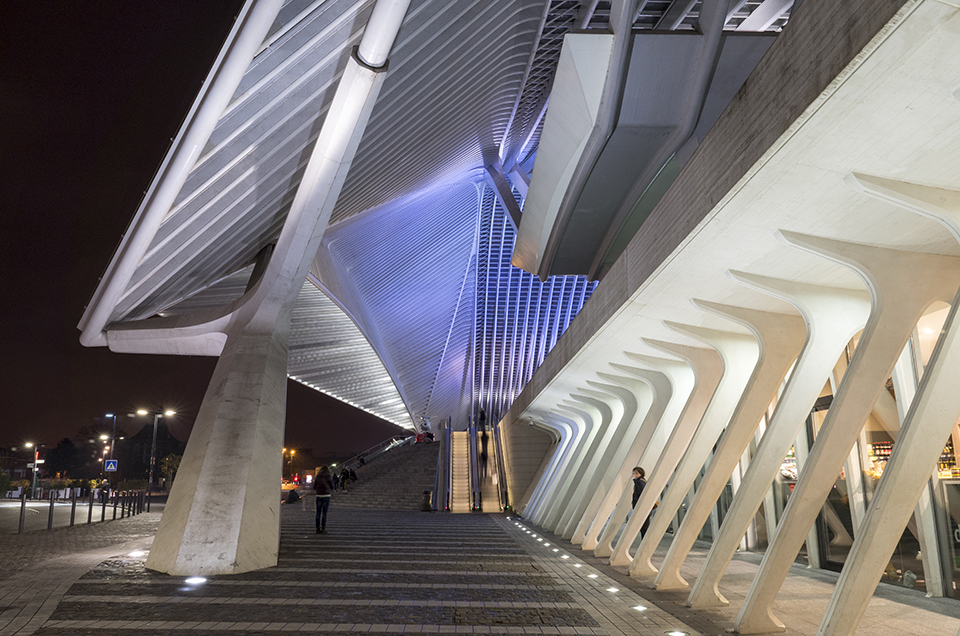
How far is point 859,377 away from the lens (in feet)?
16.8

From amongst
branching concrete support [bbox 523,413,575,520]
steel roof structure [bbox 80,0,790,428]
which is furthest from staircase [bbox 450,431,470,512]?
steel roof structure [bbox 80,0,790,428]

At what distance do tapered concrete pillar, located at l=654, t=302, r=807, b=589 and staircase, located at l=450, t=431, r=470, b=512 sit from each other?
17985 millimetres

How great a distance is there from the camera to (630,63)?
47.8 ft

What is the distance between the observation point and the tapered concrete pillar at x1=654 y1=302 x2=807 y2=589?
701 centimetres

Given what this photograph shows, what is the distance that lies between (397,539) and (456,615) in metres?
7.23

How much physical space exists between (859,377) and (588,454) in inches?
423

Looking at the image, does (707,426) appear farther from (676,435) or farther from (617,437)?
(617,437)

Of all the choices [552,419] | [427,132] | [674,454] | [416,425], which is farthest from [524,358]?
[674,454]

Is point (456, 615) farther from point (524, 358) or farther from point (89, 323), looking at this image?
point (524, 358)

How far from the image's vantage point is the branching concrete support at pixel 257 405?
26.8 ft

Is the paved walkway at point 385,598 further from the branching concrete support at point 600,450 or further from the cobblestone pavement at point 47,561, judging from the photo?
the branching concrete support at point 600,450

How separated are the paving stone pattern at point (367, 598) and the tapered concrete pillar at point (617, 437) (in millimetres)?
1915

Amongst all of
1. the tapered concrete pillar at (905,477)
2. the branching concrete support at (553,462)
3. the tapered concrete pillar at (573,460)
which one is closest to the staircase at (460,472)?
the branching concrete support at (553,462)

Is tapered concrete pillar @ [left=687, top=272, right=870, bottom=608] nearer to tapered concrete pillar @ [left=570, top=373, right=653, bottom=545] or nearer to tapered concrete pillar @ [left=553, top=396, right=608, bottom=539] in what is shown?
tapered concrete pillar @ [left=570, top=373, right=653, bottom=545]
